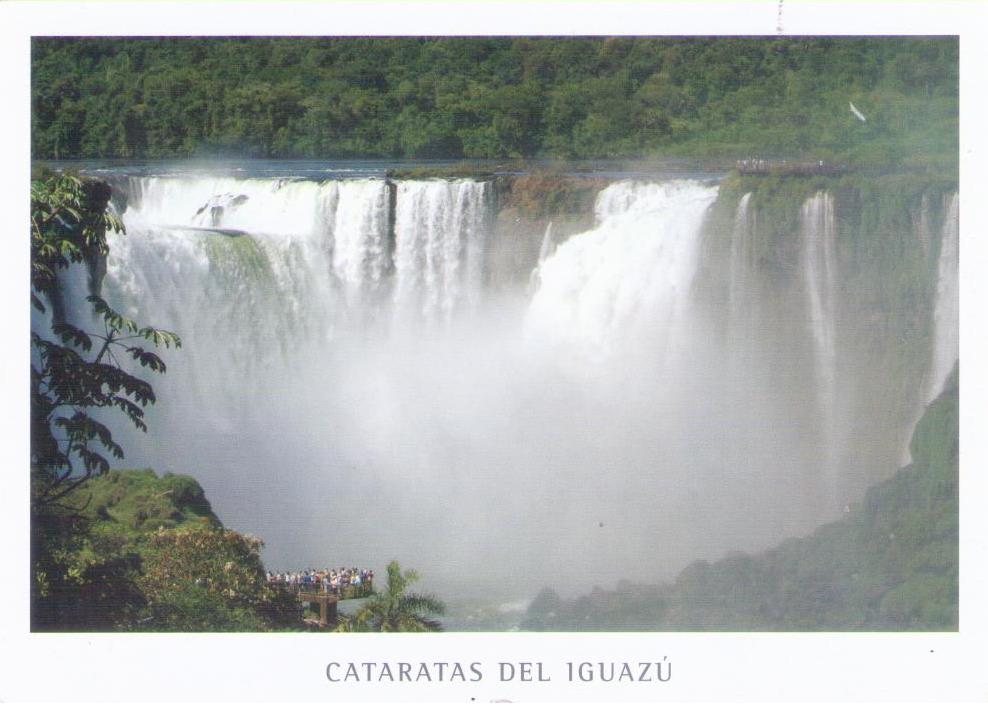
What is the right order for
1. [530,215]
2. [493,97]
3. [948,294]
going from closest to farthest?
[948,294] → [493,97] → [530,215]

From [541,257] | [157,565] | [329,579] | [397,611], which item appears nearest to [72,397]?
[157,565]

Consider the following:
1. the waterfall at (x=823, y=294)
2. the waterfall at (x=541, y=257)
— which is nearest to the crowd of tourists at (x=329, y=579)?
the waterfall at (x=541, y=257)

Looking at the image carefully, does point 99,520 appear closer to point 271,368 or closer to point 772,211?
point 271,368

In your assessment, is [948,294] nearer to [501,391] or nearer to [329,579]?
[501,391]

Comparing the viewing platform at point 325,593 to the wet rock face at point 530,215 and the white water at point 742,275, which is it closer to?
the wet rock face at point 530,215
